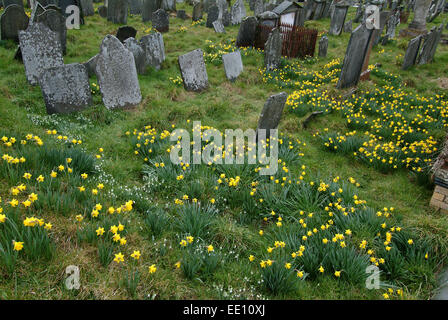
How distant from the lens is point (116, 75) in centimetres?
601

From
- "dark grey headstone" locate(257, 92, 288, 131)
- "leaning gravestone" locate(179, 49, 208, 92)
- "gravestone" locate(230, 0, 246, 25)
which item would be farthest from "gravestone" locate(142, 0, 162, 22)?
"dark grey headstone" locate(257, 92, 288, 131)

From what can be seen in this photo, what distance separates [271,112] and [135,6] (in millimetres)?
13652

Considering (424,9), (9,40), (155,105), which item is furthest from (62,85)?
(424,9)

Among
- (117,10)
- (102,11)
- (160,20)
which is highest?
(117,10)

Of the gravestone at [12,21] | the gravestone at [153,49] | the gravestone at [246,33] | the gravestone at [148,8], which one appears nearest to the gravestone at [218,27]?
the gravestone at [246,33]

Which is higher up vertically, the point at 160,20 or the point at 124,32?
the point at 160,20

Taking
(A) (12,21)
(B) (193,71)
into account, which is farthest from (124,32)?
(B) (193,71)

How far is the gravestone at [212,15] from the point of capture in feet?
44.6

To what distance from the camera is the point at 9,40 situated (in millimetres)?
8062

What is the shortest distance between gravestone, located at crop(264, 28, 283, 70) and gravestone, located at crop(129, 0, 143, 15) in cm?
992

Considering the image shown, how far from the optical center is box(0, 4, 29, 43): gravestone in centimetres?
797

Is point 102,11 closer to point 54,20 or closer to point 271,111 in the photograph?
point 54,20

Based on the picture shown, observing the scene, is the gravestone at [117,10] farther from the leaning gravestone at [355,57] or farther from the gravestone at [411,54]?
the gravestone at [411,54]

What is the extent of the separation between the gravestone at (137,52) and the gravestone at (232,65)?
220 centimetres
